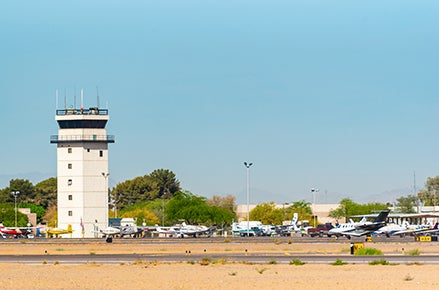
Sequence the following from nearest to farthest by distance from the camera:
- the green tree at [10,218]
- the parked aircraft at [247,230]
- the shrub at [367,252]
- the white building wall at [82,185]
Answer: the shrub at [367,252], the white building wall at [82,185], the parked aircraft at [247,230], the green tree at [10,218]

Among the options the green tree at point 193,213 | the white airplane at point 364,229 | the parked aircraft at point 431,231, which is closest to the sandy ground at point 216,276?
the white airplane at point 364,229

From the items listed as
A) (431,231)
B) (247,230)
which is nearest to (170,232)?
(247,230)

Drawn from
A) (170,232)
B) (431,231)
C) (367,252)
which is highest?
(170,232)

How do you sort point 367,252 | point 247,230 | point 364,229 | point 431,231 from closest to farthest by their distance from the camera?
point 367,252 < point 364,229 < point 431,231 < point 247,230

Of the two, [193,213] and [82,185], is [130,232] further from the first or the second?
Answer: [193,213]

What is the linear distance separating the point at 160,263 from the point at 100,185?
83.2m

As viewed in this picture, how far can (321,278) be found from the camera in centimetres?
5212

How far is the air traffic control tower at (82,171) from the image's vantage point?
146 metres

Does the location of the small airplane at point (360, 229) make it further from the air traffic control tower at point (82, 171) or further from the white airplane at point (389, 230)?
the air traffic control tower at point (82, 171)

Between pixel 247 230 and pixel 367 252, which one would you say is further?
pixel 247 230

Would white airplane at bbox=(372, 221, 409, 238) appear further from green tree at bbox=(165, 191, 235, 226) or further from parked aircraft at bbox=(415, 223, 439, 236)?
green tree at bbox=(165, 191, 235, 226)

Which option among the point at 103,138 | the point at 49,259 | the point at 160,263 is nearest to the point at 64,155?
the point at 103,138

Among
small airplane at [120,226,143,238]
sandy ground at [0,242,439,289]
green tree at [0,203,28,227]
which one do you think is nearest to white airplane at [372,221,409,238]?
small airplane at [120,226,143,238]

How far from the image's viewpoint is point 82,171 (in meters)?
147
